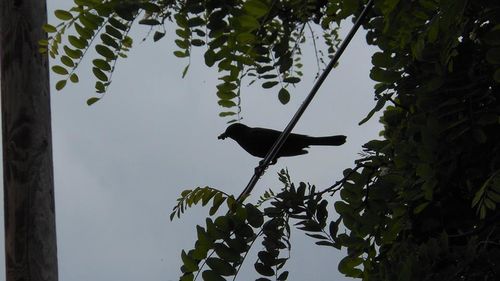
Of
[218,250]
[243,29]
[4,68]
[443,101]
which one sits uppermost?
[4,68]

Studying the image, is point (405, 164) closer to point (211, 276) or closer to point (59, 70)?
point (211, 276)

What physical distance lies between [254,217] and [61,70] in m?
0.64

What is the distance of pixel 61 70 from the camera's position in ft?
5.57

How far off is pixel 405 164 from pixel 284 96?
390mm

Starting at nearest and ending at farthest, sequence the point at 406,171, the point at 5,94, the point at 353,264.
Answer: the point at 406,171 → the point at 353,264 → the point at 5,94

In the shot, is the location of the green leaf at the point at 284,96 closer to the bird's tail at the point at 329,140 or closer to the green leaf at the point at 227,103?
the green leaf at the point at 227,103

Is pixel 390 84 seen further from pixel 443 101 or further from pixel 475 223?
pixel 475 223

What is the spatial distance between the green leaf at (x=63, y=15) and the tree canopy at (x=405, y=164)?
100mm

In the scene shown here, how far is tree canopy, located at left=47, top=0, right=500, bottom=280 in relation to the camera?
1.15 m

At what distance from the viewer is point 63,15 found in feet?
5.29

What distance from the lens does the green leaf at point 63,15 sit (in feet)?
5.26

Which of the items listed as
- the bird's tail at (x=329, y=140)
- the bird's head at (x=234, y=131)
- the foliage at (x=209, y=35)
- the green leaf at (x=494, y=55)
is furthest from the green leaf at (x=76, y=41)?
the bird's head at (x=234, y=131)

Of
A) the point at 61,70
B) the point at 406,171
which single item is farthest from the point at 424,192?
the point at 61,70

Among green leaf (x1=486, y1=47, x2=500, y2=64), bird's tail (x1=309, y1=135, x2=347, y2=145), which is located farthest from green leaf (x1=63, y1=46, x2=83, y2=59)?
bird's tail (x1=309, y1=135, x2=347, y2=145)
